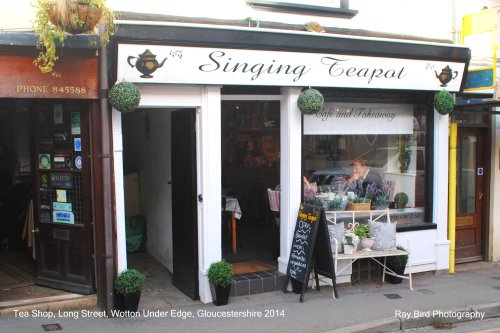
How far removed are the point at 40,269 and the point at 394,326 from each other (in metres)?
4.61

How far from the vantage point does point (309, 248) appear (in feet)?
22.6

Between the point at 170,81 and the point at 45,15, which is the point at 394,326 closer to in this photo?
the point at 170,81

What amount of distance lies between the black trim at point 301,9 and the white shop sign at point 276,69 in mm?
781

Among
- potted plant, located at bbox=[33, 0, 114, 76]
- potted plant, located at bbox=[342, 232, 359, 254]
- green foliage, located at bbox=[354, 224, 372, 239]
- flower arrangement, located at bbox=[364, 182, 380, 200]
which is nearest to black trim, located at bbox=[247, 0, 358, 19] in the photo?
potted plant, located at bbox=[33, 0, 114, 76]

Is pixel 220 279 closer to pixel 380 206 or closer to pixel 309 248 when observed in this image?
pixel 309 248

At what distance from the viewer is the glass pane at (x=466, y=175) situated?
9.39 meters

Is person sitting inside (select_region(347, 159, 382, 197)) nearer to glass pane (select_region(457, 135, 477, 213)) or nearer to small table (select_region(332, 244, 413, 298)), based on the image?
small table (select_region(332, 244, 413, 298))

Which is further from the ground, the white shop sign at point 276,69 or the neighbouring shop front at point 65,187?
the white shop sign at point 276,69

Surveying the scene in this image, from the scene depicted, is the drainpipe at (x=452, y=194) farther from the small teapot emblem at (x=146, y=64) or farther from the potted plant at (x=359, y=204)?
the small teapot emblem at (x=146, y=64)

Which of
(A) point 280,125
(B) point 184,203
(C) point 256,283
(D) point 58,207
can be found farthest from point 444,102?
(D) point 58,207

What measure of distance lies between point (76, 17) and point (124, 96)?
3.18 feet

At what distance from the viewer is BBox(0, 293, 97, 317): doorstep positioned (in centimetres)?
626

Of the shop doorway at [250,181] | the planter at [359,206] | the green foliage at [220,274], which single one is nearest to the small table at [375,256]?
the planter at [359,206]

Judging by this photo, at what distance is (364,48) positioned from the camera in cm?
748
